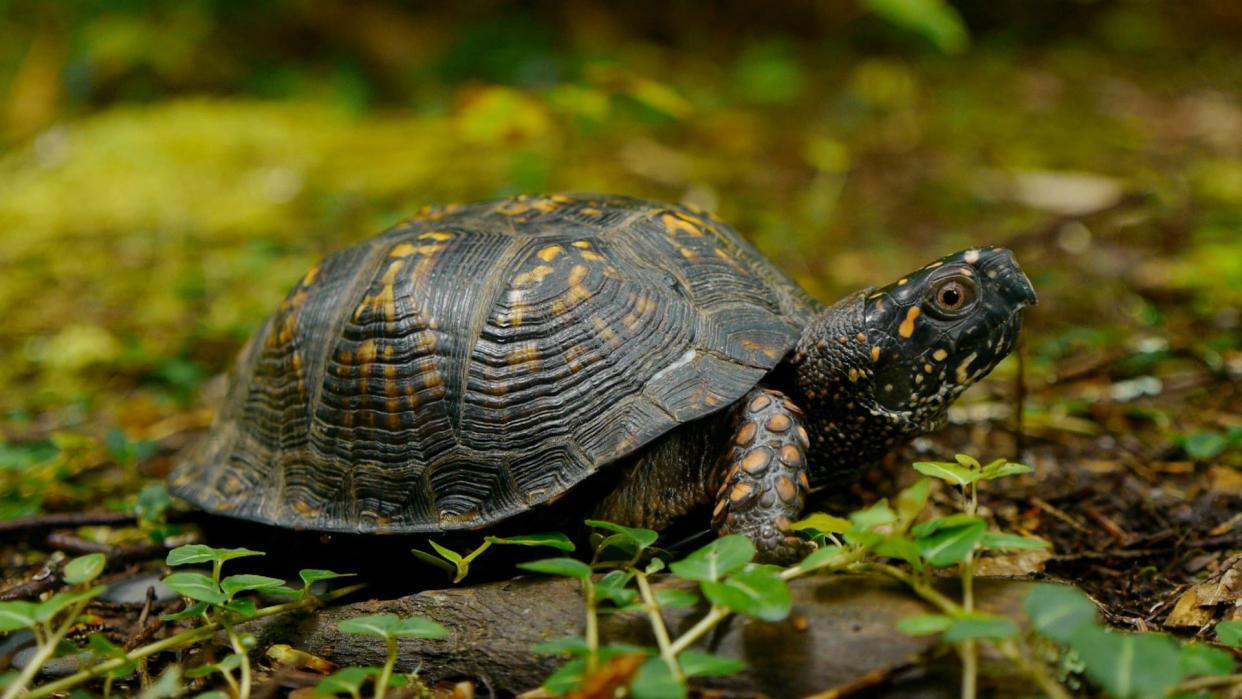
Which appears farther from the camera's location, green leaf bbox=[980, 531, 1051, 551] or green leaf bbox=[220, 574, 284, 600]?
green leaf bbox=[220, 574, 284, 600]

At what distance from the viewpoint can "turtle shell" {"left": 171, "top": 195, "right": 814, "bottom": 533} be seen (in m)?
2.23

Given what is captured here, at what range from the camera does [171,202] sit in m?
6.20

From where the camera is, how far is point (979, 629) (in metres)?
1.39

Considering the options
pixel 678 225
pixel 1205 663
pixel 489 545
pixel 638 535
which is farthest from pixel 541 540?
pixel 1205 663

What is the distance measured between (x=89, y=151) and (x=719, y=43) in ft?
19.7

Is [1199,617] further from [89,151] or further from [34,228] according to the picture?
[89,151]

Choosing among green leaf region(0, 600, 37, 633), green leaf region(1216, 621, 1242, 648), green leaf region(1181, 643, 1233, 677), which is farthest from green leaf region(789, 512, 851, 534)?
green leaf region(0, 600, 37, 633)

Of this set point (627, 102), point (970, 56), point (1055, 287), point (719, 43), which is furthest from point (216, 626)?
point (970, 56)

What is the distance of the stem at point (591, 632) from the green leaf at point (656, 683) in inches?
3.0

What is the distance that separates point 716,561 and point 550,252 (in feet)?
3.39

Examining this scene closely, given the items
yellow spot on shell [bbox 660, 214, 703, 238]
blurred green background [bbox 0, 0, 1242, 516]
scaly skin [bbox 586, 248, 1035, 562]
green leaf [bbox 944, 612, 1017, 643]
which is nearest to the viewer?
green leaf [bbox 944, 612, 1017, 643]

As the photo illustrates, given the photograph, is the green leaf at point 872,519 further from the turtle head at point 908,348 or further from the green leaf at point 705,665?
the turtle head at point 908,348

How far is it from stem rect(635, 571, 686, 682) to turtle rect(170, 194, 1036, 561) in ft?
1.16

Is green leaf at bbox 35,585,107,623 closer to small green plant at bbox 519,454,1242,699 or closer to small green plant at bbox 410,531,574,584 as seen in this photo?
small green plant at bbox 410,531,574,584
